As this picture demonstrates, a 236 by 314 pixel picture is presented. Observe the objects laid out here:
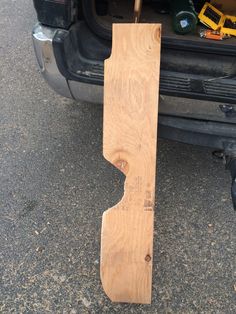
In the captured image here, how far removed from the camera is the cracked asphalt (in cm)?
213

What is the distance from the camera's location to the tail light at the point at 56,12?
2143mm

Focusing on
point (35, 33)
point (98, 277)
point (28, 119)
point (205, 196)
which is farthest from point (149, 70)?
point (28, 119)

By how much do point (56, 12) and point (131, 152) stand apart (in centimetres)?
82

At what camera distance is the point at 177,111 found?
226 cm

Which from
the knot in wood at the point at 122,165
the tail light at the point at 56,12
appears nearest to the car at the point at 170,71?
the tail light at the point at 56,12

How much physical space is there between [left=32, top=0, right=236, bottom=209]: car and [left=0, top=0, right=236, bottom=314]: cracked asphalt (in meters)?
0.41

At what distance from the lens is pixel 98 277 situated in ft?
7.23

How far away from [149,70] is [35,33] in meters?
0.63

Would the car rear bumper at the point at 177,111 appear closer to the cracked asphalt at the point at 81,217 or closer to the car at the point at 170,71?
the car at the point at 170,71

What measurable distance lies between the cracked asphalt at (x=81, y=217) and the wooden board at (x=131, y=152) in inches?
7.2

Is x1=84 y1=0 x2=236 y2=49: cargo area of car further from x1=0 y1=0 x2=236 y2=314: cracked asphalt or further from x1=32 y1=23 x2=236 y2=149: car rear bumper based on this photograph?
x1=0 y1=0 x2=236 y2=314: cracked asphalt

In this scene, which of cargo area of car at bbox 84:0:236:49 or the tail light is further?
cargo area of car at bbox 84:0:236:49

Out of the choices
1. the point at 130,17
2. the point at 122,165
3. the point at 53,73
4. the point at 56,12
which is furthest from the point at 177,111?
the point at 130,17

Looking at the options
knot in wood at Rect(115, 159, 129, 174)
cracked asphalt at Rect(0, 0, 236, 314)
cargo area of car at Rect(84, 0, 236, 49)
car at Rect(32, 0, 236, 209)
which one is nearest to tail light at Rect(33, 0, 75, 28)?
car at Rect(32, 0, 236, 209)
